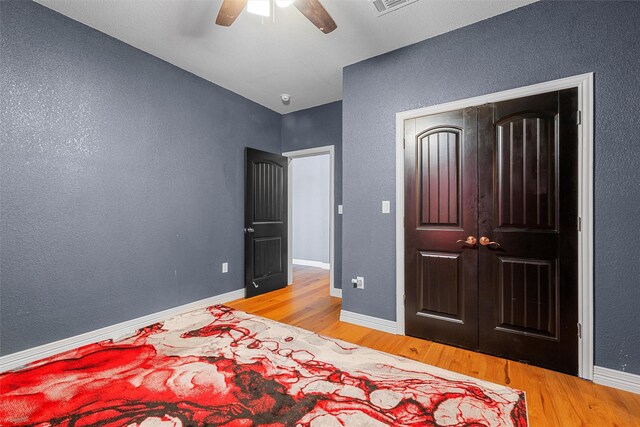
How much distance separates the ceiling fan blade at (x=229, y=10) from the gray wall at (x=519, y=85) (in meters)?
1.51

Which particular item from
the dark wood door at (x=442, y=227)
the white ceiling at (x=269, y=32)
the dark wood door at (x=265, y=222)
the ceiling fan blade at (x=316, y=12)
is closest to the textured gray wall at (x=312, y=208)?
the dark wood door at (x=265, y=222)

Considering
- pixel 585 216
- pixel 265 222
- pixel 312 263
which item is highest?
pixel 585 216

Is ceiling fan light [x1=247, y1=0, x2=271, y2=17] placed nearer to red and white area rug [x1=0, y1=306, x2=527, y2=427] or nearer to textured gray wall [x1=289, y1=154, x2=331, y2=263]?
red and white area rug [x1=0, y1=306, x2=527, y2=427]

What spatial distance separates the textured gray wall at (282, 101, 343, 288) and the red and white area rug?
1.75 meters

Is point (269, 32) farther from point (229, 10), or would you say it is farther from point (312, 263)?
point (312, 263)

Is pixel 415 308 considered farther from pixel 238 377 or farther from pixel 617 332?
pixel 238 377

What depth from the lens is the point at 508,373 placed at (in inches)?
80.6

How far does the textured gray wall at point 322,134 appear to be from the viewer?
160 inches

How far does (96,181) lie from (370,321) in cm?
292

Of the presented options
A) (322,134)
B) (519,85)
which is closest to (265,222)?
(322,134)

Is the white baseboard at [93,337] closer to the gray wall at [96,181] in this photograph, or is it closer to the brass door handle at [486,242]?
the gray wall at [96,181]

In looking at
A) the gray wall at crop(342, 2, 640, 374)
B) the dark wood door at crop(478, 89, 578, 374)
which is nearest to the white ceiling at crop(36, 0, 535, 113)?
the gray wall at crop(342, 2, 640, 374)

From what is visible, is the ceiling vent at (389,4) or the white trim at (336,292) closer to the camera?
the ceiling vent at (389,4)

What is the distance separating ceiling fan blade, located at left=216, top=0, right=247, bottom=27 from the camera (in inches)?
69.5
